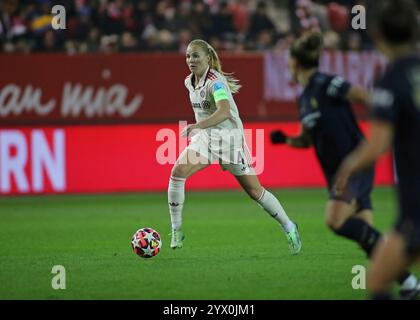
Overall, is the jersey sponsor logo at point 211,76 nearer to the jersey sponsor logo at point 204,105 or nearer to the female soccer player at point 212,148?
the female soccer player at point 212,148

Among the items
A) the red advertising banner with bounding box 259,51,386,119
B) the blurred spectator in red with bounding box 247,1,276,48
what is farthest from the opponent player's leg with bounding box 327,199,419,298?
the blurred spectator in red with bounding box 247,1,276,48

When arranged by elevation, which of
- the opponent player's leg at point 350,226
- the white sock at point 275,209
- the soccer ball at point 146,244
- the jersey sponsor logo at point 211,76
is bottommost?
the soccer ball at point 146,244

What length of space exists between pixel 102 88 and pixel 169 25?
248 cm

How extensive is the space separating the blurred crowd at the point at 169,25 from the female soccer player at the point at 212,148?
28.7 feet

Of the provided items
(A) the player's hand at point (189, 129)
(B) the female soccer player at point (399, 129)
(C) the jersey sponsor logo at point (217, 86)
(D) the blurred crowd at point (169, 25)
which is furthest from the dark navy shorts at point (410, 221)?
(D) the blurred crowd at point (169, 25)

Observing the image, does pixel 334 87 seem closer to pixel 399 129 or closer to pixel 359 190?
pixel 359 190

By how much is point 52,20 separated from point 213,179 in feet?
14.7

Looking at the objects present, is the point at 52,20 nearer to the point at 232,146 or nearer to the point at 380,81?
the point at 232,146

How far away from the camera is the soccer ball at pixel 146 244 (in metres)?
9.76

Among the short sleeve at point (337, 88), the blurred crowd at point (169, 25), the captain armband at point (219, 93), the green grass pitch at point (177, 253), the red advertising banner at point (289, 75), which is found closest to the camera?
the short sleeve at point (337, 88)

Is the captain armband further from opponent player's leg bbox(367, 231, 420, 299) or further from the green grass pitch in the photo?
opponent player's leg bbox(367, 231, 420, 299)

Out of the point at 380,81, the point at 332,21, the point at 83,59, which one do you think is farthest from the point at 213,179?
the point at 380,81

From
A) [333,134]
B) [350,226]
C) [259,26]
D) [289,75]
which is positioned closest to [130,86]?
[289,75]
